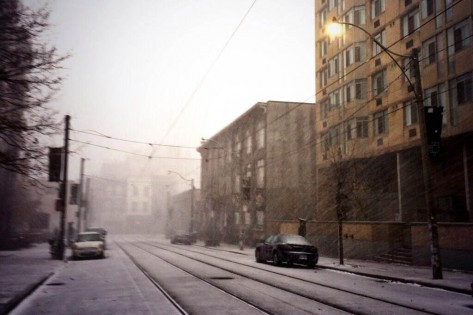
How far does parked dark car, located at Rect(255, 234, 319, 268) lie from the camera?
2103cm

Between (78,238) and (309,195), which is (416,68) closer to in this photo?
(78,238)

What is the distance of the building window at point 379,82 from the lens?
29078 millimetres

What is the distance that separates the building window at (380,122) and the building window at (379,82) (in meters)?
1.36

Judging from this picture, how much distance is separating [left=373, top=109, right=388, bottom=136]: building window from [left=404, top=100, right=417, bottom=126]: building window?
1.80 m

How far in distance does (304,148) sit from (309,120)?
3466mm

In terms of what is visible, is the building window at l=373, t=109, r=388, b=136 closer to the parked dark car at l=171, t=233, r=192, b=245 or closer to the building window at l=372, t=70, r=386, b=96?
the building window at l=372, t=70, r=386, b=96

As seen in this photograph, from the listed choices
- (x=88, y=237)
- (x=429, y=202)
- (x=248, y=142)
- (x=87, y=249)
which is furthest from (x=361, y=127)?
(x=248, y=142)

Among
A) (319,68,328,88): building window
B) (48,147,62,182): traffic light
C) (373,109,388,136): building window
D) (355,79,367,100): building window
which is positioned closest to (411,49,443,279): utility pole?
(373,109,388,136): building window

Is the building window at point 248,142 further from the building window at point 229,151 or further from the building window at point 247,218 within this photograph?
the building window at point 247,218

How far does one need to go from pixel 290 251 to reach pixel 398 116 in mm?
11734

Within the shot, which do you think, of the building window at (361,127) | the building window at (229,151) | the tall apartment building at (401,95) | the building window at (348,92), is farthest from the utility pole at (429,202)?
the building window at (229,151)

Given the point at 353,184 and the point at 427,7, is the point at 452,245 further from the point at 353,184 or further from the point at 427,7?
the point at 427,7

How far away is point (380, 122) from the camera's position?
29.4 meters

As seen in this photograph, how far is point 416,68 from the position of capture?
16891 mm
